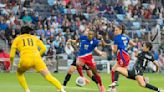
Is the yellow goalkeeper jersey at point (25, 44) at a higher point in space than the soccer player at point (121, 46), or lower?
higher

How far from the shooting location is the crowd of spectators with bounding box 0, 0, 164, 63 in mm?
33250

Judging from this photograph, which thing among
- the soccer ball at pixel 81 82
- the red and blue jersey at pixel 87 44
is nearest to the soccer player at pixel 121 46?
the red and blue jersey at pixel 87 44

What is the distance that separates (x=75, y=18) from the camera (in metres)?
36.1

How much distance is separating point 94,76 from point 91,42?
3.67 feet

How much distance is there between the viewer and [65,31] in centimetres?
3472

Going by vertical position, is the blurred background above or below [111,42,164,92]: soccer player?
below

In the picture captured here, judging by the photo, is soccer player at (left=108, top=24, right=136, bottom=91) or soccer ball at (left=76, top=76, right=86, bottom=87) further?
soccer ball at (left=76, top=76, right=86, bottom=87)

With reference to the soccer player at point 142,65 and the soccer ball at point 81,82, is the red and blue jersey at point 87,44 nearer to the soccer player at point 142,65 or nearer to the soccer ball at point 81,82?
the soccer ball at point 81,82

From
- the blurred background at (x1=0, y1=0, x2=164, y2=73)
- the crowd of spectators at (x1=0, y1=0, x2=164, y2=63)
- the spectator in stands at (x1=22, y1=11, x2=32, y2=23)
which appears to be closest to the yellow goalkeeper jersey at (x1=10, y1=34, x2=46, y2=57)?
the blurred background at (x1=0, y1=0, x2=164, y2=73)

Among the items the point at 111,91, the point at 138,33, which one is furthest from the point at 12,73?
the point at 111,91

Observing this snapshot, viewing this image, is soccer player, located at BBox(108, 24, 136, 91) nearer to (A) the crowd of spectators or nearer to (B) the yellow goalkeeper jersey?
(B) the yellow goalkeeper jersey

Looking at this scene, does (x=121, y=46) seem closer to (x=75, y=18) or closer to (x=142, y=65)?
(x=142, y=65)

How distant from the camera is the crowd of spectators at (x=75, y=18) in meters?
33.2

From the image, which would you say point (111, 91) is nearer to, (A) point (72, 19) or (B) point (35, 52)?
(B) point (35, 52)
